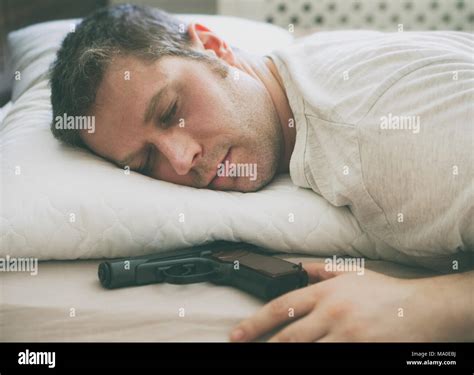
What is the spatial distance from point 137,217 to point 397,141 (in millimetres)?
391

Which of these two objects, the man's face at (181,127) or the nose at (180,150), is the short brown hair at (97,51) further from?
the nose at (180,150)

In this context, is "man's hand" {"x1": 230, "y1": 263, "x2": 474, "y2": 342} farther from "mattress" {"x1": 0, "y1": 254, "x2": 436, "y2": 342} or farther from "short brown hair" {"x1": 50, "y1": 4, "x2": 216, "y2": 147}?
"short brown hair" {"x1": 50, "y1": 4, "x2": 216, "y2": 147}

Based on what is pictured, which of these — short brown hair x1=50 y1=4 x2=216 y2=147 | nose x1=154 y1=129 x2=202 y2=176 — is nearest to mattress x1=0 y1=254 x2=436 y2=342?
nose x1=154 y1=129 x2=202 y2=176

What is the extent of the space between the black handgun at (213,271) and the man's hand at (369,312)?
41mm

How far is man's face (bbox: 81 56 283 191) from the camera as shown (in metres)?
0.89

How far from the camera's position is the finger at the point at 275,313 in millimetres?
630

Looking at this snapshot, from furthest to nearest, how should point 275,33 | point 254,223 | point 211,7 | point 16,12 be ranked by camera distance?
point 211,7 → point 16,12 → point 275,33 → point 254,223

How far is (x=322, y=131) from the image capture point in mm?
862

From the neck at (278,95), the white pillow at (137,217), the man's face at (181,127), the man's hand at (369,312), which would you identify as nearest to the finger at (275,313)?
the man's hand at (369,312)

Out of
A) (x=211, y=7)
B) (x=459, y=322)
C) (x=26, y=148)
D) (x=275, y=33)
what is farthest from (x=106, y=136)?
(x=211, y=7)

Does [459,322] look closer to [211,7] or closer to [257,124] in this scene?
[257,124]

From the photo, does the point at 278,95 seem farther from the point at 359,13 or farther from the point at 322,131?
the point at 359,13

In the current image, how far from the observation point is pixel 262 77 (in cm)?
105

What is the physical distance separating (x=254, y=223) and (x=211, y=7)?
1.70m
